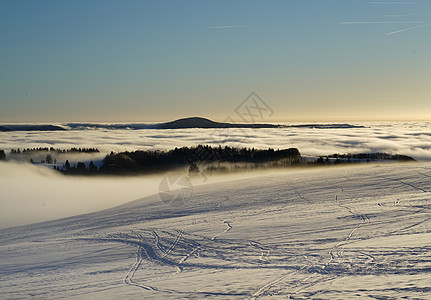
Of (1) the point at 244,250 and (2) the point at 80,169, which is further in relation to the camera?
(2) the point at 80,169

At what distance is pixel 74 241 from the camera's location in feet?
71.0

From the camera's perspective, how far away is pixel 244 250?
54.0 ft

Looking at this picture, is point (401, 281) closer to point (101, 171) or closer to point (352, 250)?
point (352, 250)

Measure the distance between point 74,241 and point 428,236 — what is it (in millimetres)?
18082

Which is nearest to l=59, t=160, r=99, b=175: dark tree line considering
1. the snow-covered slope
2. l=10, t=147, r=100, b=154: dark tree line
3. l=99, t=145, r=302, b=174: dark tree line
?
l=99, t=145, r=302, b=174: dark tree line

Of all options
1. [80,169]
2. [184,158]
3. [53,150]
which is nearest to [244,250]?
[184,158]

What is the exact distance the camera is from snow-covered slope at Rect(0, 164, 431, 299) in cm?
1175

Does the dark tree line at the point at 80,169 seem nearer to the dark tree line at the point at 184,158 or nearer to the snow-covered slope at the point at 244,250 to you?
the dark tree line at the point at 184,158

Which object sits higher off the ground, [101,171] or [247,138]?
[247,138]

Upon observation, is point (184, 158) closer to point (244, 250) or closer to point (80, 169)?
point (80, 169)

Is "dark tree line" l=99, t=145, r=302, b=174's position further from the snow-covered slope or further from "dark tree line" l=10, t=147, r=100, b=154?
the snow-covered slope

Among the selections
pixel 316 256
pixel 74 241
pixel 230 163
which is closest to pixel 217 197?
pixel 74 241

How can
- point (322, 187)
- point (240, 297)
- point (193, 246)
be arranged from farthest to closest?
point (322, 187) < point (193, 246) < point (240, 297)

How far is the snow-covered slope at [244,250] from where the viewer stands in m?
11.8
